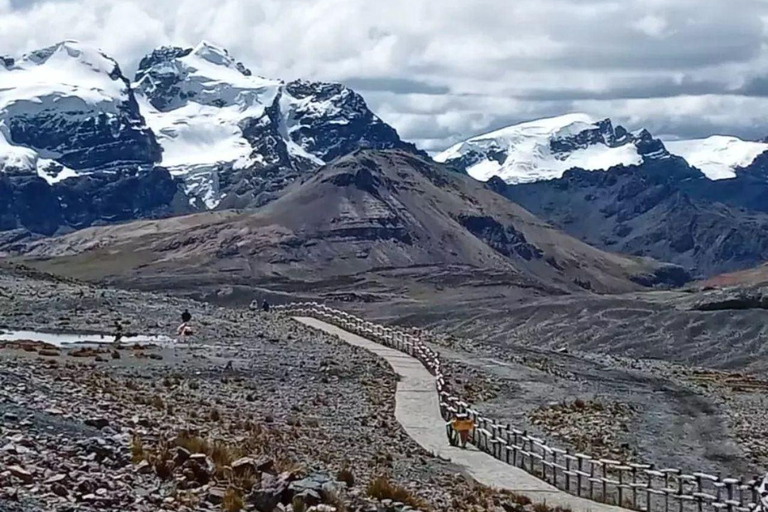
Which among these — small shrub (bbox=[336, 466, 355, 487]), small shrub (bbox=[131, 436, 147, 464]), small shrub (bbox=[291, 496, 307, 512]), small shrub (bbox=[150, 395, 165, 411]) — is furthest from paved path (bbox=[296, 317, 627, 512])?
small shrub (bbox=[131, 436, 147, 464])

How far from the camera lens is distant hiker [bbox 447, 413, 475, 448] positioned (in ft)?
112

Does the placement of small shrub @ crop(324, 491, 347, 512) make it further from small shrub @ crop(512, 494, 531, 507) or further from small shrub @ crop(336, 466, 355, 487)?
small shrub @ crop(512, 494, 531, 507)

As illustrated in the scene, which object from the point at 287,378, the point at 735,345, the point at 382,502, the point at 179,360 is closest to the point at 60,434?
the point at 382,502

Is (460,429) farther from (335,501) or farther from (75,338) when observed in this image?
(75,338)

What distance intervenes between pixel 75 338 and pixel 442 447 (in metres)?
32.0

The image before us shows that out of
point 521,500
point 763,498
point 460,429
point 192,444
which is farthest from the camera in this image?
point 460,429

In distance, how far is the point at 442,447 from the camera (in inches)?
1330

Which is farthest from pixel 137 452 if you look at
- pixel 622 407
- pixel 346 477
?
pixel 622 407

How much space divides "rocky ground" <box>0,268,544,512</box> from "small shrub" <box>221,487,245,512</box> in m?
0.02

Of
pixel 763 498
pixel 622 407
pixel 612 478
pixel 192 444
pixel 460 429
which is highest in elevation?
pixel 192 444

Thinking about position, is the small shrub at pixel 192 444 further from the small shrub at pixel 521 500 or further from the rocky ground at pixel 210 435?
the small shrub at pixel 521 500

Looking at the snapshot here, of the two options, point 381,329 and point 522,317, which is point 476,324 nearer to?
point 522,317

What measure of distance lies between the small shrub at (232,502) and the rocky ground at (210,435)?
0.02 metres

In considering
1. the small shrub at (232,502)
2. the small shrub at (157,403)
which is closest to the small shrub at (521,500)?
the small shrub at (232,502)
